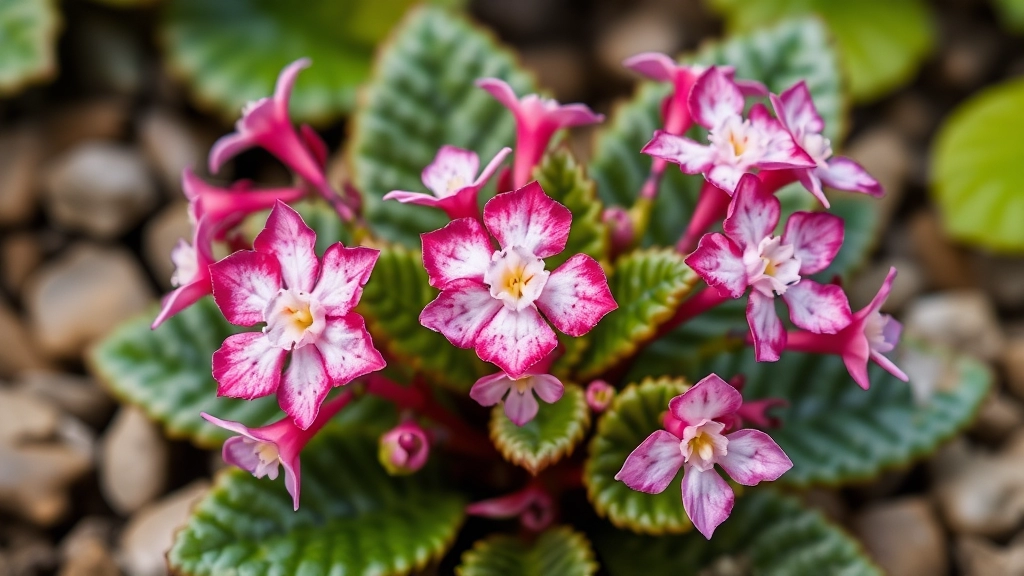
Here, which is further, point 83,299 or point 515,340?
point 83,299

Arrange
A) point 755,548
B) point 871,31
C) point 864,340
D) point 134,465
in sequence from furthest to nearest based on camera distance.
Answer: point 871,31, point 134,465, point 755,548, point 864,340

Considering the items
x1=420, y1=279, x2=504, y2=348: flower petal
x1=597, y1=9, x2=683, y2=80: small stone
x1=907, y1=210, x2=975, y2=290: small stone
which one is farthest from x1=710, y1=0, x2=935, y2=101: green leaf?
x1=420, y1=279, x2=504, y2=348: flower petal

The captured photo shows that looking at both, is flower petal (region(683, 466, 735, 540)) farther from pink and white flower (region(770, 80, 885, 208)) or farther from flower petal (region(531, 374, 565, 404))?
pink and white flower (region(770, 80, 885, 208))

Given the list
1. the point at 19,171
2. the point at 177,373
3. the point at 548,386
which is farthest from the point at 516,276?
the point at 19,171

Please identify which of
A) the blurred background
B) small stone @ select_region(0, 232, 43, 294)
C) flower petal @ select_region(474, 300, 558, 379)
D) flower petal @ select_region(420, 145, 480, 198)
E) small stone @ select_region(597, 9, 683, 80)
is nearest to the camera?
flower petal @ select_region(474, 300, 558, 379)

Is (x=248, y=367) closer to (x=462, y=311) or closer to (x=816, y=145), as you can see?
(x=462, y=311)

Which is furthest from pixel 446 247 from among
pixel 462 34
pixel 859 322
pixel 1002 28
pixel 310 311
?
pixel 1002 28

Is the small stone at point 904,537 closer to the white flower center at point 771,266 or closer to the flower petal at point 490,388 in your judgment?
the white flower center at point 771,266
